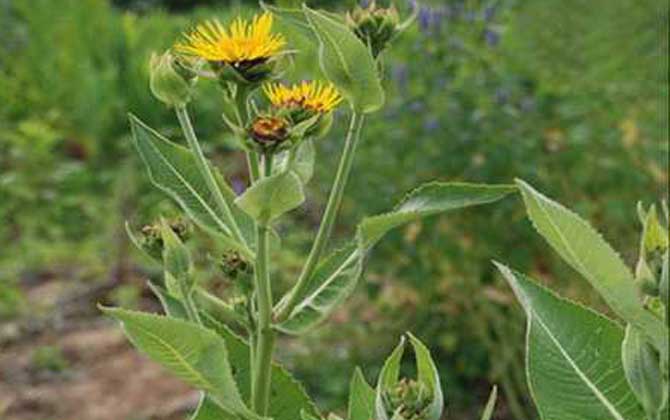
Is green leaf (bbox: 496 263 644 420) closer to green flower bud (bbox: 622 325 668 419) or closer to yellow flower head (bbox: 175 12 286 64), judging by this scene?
green flower bud (bbox: 622 325 668 419)

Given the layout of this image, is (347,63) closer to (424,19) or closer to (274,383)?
(274,383)

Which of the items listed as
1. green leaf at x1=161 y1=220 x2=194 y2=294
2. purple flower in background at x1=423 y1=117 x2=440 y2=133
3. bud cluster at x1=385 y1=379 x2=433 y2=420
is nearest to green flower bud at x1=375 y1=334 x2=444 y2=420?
bud cluster at x1=385 y1=379 x2=433 y2=420

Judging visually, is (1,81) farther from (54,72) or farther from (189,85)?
(189,85)

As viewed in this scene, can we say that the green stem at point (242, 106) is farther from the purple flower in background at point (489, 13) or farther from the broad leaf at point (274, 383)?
the purple flower in background at point (489, 13)

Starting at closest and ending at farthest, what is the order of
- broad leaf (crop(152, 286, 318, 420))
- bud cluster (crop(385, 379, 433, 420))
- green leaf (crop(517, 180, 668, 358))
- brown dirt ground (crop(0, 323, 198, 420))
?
1. green leaf (crop(517, 180, 668, 358))
2. bud cluster (crop(385, 379, 433, 420))
3. broad leaf (crop(152, 286, 318, 420))
4. brown dirt ground (crop(0, 323, 198, 420))

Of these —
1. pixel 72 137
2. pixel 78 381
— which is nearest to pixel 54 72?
pixel 72 137

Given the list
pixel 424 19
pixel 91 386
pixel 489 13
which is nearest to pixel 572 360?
pixel 424 19

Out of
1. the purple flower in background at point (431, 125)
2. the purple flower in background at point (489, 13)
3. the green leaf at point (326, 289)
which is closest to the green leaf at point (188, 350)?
the green leaf at point (326, 289)
